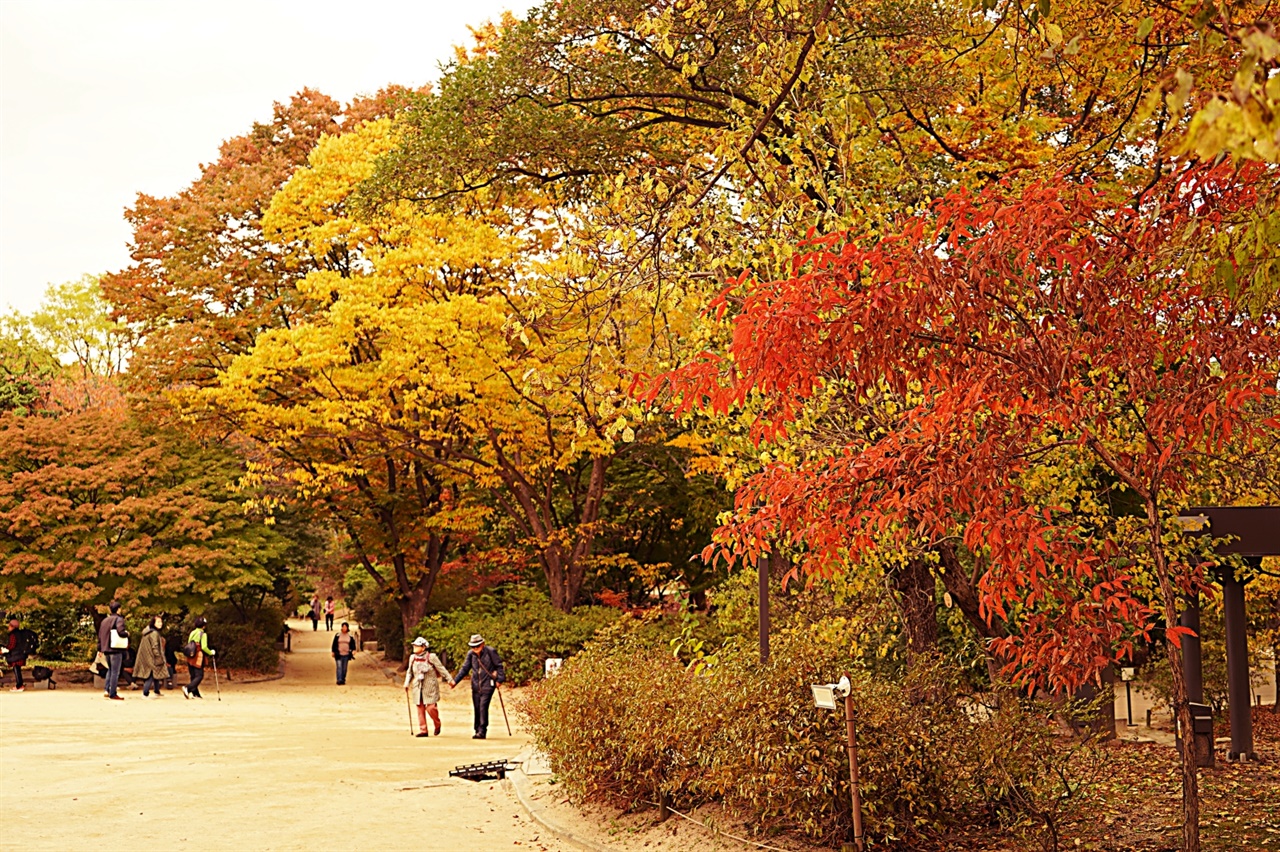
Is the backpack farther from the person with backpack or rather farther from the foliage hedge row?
the foliage hedge row

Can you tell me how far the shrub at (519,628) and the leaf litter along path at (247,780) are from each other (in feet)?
6.95

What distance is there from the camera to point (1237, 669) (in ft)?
37.3

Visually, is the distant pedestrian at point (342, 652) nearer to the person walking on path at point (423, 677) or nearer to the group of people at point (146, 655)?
the group of people at point (146, 655)

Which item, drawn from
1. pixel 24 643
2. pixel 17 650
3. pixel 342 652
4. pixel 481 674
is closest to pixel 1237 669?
pixel 481 674

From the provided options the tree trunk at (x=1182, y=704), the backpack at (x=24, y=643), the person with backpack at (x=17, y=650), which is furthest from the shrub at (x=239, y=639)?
the tree trunk at (x=1182, y=704)

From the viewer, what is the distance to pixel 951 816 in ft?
26.8

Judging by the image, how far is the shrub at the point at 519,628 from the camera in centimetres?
2333

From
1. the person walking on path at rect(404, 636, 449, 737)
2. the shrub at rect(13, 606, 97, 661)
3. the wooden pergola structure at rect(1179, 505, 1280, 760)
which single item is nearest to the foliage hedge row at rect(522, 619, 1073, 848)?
the wooden pergola structure at rect(1179, 505, 1280, 760)

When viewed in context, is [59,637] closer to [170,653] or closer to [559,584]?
[170,653]

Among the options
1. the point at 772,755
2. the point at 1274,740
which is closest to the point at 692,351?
the point at 772,755

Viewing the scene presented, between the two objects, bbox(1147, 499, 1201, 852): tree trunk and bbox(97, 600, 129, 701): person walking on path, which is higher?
bbox(1147, 499, 1201, 852): tree trunk

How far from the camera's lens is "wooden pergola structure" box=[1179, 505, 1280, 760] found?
10.7 meters

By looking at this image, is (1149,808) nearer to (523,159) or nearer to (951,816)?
(951,816)

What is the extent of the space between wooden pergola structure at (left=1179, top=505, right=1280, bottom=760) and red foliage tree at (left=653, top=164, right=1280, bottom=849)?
3836 mm
